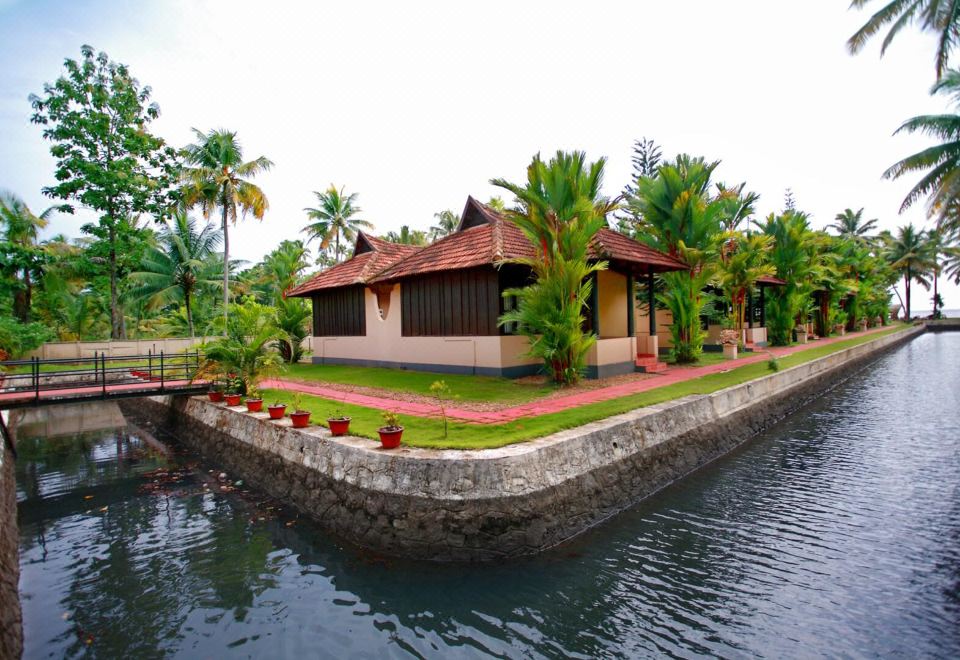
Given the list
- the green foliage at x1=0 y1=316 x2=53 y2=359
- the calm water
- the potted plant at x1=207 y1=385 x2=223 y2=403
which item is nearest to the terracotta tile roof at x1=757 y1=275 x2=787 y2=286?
the calm water

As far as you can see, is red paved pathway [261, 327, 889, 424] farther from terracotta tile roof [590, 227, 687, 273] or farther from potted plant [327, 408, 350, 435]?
terracotta tile roof [590, 227, 687, 273]

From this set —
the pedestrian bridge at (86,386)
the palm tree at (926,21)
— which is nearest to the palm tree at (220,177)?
the pedestrian bridge at (86,386)

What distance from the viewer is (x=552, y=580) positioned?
5.82m

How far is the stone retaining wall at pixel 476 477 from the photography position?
642cm

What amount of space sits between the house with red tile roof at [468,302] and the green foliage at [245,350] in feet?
16.1

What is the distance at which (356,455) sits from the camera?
7402 mm

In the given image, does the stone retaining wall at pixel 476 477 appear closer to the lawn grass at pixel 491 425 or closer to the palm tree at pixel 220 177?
the lawn grass at pixel 491 425

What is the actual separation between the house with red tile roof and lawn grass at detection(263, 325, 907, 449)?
297cm

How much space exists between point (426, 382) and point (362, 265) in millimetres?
8046

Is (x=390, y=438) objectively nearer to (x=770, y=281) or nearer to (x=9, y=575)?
(x=9, y=575)

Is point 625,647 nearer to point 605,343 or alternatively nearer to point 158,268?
point 605,343

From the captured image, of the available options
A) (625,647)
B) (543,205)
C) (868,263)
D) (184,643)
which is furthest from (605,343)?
(868,263)

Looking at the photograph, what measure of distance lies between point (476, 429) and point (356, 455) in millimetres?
2064

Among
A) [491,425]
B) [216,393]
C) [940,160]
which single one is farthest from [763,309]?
[216,393]
